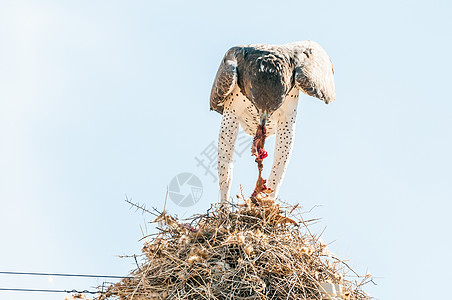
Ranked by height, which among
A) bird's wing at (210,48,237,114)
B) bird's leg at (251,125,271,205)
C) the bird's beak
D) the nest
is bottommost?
the nest

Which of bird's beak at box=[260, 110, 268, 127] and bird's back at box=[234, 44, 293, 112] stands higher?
bird's back at box=[234, 44, 293, 112]

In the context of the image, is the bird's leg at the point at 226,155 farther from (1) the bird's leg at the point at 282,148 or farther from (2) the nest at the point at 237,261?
(2) the nest at the point at 237,261

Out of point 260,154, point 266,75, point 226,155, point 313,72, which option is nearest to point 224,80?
point 266,75

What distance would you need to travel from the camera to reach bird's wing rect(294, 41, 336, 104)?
25.7ft

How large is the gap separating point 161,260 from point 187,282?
35cm

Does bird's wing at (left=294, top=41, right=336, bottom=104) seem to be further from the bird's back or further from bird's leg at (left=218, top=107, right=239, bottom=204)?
bird's leg at (left=218, top=107, right=239, bottom=204)

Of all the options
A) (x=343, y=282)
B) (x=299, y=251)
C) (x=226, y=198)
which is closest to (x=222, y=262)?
(x=299, y=251)

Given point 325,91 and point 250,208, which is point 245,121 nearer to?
point 325,91

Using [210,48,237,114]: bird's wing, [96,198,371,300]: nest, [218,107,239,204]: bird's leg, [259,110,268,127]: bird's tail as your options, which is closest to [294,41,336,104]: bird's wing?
[259,110,268,127]: bird's tail

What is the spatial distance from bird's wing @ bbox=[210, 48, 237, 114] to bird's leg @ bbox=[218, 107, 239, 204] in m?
0.36

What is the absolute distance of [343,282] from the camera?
19.5 ft

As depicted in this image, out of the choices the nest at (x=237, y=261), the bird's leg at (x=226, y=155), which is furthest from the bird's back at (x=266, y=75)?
the nest at (x=237, y=261)

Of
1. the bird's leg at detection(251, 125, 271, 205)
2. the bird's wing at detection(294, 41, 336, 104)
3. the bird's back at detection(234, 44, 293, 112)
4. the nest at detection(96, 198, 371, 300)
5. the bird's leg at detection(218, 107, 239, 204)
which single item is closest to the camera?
the nest at detection(96, 198, 371, 300)

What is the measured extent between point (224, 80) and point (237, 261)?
9.26ft
